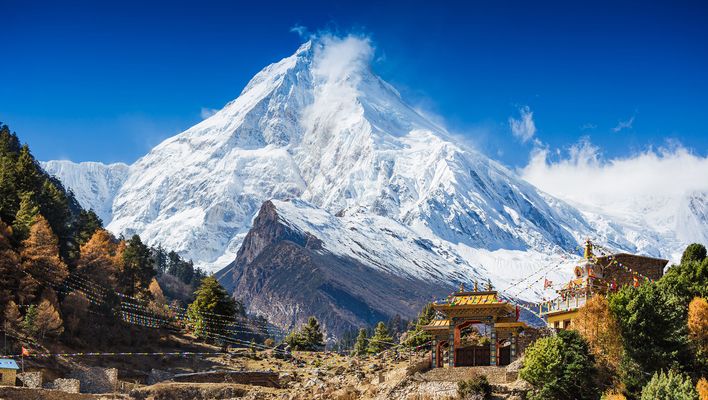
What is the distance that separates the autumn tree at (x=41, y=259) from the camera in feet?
247

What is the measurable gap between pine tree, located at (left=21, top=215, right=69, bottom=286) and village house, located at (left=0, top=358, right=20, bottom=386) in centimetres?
1650

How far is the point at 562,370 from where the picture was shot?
4700cm

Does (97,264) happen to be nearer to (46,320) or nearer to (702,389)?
(46,320)

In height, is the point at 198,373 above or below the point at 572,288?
below

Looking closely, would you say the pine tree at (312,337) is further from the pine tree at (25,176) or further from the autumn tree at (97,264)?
the pine tree at (25,176)

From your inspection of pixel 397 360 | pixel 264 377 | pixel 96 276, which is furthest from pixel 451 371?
pixel 96 276

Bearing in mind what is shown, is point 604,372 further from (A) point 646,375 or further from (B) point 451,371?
(B) point 451,371

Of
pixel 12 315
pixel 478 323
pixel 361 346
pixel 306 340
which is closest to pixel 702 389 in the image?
pixel 478 323

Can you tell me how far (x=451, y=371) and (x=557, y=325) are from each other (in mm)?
9328

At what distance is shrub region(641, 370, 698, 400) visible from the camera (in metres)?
40.4

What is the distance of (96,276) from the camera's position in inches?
3410

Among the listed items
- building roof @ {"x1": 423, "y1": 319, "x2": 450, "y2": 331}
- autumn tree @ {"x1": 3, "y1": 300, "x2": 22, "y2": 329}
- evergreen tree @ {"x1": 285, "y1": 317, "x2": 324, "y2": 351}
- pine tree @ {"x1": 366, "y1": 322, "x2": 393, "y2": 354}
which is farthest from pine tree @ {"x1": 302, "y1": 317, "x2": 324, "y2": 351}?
building roof @ {"x1": 423, "y1": 319, "x2": 450, "y2": 331}

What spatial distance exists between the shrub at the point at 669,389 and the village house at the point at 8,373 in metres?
40.6

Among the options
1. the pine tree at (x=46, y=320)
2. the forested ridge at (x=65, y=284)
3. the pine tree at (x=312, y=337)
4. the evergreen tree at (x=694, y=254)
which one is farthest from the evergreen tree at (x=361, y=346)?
the evergreen tree at (x=694, y=254)
